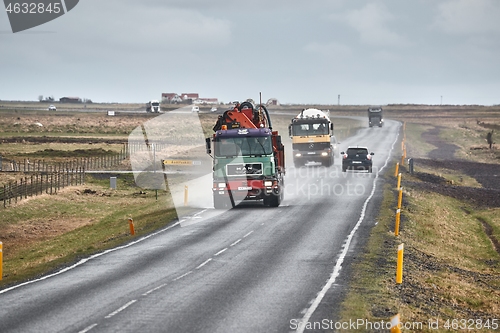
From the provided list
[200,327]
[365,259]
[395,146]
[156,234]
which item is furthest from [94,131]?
[200,327]

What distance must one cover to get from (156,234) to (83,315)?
13528mm

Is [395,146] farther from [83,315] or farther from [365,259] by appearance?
[83,315]

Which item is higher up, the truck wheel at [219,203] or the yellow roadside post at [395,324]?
the yellow roadside post at [395,324]

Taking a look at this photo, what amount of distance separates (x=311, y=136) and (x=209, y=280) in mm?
37027

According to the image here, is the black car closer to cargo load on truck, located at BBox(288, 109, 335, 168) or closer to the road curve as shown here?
cargo load on truck, located at BBox(288, 109, 335, 168)

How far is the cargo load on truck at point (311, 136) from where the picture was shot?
56.5 m

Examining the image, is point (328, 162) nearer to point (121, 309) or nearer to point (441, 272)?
point (441, 272)

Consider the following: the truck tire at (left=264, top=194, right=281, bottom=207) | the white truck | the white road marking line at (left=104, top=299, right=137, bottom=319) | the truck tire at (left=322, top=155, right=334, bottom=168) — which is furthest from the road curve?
the white truck

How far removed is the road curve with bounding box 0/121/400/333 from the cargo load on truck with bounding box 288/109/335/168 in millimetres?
21375

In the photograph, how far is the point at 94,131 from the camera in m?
104

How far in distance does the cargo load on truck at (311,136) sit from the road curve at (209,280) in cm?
2138

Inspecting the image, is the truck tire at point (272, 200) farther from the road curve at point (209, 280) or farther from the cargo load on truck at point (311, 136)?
the cargo load on truck at point (311, 136)

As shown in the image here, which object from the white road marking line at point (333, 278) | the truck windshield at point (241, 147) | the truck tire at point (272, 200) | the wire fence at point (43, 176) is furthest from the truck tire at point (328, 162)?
the truck windshield at point (241, 147)

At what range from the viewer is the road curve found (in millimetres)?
15914
